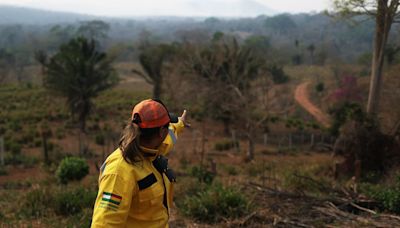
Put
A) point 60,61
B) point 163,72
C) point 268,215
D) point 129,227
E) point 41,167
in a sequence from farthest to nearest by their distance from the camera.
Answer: point 163,72 → point 60,61 → point 41,167 → point 268,215 → point 129,227

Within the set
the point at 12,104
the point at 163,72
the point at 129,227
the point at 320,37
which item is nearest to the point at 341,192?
the point at 129,227

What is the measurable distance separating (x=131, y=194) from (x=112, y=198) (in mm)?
114

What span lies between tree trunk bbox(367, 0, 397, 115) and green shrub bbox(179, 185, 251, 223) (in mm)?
A: 7837

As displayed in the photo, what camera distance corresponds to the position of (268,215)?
5625 millimetres

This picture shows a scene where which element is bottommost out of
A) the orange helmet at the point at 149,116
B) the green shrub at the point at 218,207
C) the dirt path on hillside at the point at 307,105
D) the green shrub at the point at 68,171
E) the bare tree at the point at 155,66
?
the dirt path on hillside at the point at 307,105

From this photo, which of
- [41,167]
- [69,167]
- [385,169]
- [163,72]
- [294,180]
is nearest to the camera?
[294,180]

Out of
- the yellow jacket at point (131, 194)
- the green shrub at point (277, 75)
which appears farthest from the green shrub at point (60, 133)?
the yellow jacket at point (131, 194)

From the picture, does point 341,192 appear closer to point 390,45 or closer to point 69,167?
point 69,167

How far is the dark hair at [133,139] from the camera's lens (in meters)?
2.42

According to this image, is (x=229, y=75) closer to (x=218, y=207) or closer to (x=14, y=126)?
(x=14, y=126)

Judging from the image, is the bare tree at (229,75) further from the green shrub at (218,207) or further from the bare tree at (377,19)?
the green shrub at (218,207)

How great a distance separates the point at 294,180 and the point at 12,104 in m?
23.6

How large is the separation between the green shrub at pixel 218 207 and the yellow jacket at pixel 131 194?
3.02 metres

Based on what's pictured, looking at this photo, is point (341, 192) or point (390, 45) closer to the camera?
point (341, 192)
